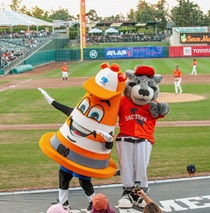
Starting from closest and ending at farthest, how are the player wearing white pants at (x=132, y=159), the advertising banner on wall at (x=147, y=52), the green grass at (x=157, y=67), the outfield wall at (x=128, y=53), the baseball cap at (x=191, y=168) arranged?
the player wearing white pants at (x=132, y=159), the baseball cap at (x=191, y=168), the green grass at (x=157, y=67), the outfield wall at (x=128, y=53), the advertising banner on wall at (x=147, y=52)

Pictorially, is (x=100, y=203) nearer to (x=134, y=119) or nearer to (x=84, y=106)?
(x=84, y=106)

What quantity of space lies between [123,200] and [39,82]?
2566 centimetres

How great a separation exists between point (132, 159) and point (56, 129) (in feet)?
27.6

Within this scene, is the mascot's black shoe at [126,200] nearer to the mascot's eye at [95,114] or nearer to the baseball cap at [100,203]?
the mascot's eye at [95,114]

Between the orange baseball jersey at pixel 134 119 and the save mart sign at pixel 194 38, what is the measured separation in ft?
149

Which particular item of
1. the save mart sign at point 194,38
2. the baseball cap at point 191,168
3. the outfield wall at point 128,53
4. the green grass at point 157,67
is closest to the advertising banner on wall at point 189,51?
the outfield wall at point 128,53

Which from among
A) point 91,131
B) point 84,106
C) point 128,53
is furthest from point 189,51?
point 91,131

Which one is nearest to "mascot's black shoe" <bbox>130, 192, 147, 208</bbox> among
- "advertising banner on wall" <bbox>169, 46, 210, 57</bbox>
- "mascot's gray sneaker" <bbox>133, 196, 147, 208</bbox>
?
"mascot's gray sneaker" <bbox>133, 196, 147, 208</bbox>

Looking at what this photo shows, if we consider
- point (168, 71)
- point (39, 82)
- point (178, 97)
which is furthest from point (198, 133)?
point (168, 71)

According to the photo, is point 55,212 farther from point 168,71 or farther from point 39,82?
point 168,71

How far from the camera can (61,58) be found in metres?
50.2

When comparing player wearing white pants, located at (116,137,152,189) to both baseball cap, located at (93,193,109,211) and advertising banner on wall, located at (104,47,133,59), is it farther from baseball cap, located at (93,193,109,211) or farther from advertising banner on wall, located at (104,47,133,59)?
advertising banner on wall, located at (104,47,133,59)

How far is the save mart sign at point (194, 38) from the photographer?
51406mm

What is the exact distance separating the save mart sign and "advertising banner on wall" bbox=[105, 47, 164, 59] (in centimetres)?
370
